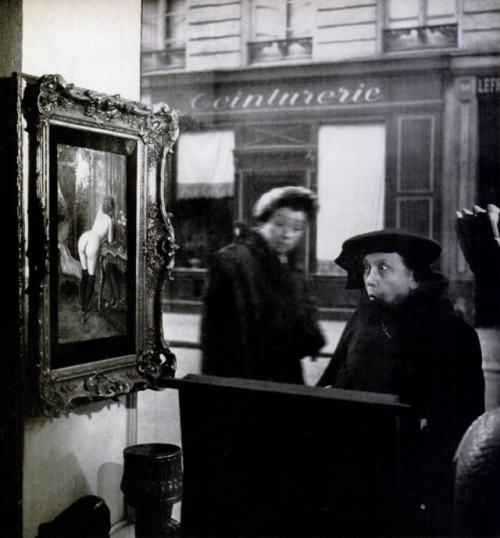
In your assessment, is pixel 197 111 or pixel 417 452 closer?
pixel 417 452

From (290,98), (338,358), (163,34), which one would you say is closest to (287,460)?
(338,358)

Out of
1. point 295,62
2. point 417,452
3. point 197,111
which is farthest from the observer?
point 197,111

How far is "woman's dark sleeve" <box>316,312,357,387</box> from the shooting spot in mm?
3137

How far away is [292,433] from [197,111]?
1719 mm

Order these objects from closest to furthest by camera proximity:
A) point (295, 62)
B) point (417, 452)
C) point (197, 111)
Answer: point (417, 452) < point (295, 62) < point (197, 111)

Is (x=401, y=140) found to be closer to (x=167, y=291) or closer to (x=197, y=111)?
(x=197, y=111)

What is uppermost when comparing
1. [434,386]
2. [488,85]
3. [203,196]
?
[488,85]

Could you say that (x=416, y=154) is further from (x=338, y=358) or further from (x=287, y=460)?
(x=287, y=460)

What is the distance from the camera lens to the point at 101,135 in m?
3.44

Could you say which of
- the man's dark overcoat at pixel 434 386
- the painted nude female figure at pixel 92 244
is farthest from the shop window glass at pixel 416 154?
the painted nude female figure at pixel 92 244

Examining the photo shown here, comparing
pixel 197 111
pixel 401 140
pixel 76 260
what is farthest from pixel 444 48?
pixel 76 260

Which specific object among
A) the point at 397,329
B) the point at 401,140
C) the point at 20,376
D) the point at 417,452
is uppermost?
the point at 401,140

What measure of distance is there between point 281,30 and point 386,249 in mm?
1200

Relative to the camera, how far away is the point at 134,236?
11.8ft
